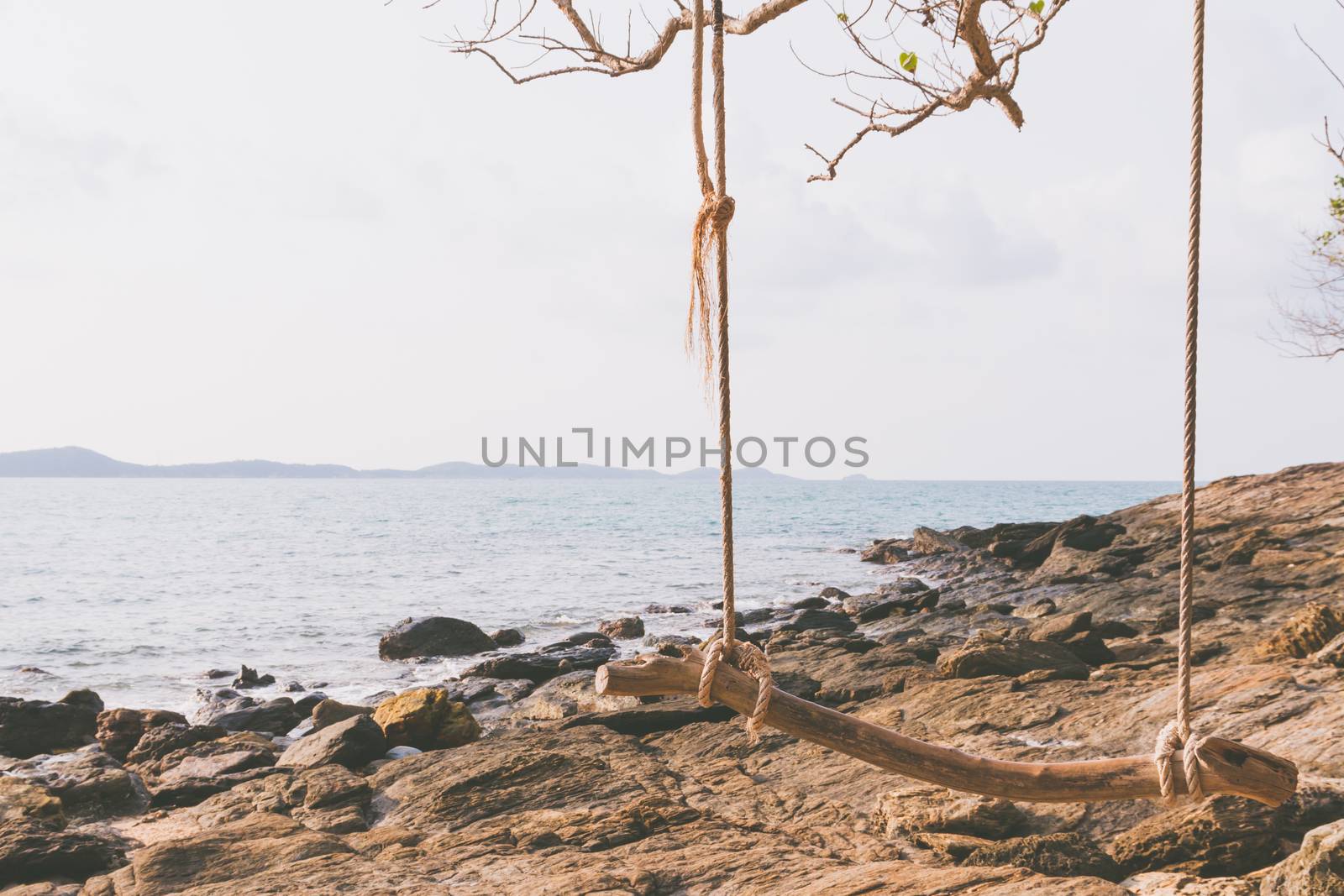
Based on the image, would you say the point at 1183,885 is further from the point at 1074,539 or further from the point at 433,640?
the point at 1074,539

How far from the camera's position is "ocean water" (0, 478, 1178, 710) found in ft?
50.5

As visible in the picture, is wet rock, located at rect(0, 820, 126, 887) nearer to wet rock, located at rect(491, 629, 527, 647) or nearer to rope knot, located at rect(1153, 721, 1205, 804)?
rope knot, located at rect(1153, 721, 1205, 804)

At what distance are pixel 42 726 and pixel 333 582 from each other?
16.3 m

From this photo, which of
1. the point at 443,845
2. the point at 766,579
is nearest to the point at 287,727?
the point at 443,845

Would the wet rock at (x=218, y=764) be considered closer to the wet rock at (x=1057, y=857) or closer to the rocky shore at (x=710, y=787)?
the rocky shore at (x=710, y=787)

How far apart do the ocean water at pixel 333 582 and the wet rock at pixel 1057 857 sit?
10.3m

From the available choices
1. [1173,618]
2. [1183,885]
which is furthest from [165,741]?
[1173,618]

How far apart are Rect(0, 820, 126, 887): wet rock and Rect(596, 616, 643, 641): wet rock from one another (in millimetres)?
10929

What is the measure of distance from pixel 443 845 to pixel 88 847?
220cm

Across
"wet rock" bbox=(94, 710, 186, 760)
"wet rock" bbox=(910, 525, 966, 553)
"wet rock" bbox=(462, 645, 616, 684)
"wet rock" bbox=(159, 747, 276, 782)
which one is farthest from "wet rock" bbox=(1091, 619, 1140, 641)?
"wet rock" bbox=(910, 525, 966, 553)

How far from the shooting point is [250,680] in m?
13.6

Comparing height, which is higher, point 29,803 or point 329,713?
point 29,803

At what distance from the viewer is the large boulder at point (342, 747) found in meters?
7.50

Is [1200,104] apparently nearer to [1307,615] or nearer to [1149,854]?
[1149,854]
